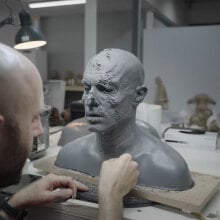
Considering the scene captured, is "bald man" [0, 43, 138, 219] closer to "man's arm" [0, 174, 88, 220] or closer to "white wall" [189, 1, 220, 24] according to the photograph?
"man's arm" [0, 174, 88, 220]

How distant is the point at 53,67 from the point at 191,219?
340 centimetres

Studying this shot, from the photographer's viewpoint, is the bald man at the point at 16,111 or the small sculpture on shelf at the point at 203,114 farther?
the small sculpture on shelf at the point at 203,114

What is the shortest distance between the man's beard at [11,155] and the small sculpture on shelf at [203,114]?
1328 mm

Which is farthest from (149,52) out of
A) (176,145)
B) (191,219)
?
(191,219)

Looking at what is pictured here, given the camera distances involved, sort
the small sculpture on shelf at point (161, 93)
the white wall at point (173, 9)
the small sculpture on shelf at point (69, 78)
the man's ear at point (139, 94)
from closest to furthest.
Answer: the man's ear at point (139, 94) < the small sculpture on shelf at point (161, 93) < the white wall at point (173, 9) < the small sculpture on shelf at point (69, 78)

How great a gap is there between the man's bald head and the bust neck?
1.37 ft

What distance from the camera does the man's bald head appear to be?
1.95 ft

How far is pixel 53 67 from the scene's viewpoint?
4.00 meters

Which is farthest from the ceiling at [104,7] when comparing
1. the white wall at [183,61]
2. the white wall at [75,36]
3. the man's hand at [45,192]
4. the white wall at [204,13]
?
the man's hand at [45,192]

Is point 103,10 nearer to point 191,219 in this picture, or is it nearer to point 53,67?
point 53,67

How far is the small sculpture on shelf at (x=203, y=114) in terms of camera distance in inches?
69.9

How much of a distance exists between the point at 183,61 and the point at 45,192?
1.60 meters

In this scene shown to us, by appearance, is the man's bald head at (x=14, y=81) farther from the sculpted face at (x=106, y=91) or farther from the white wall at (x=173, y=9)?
the white wall at (x=173, y=9)

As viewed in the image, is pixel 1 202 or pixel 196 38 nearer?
pixel 1 202
